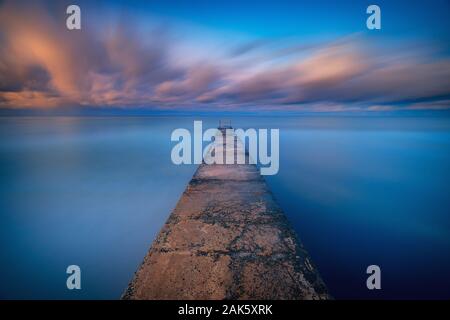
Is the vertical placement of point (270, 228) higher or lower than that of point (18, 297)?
higher

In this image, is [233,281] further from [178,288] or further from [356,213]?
[356,213]

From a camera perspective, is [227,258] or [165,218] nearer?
[227,258]

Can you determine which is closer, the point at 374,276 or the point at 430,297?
the point at 430,297

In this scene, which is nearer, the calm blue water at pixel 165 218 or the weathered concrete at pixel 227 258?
the weathered concrete at pixel 227 258

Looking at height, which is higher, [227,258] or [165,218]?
[227,258]

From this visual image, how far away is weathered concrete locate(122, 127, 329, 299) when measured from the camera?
5.81 ft

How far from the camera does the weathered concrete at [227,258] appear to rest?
1.77 metres

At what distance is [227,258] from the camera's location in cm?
213

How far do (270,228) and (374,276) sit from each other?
2.11m

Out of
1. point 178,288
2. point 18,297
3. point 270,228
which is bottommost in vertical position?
point 18,297

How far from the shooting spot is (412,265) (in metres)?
3.74

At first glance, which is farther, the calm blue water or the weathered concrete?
the calm blue water
